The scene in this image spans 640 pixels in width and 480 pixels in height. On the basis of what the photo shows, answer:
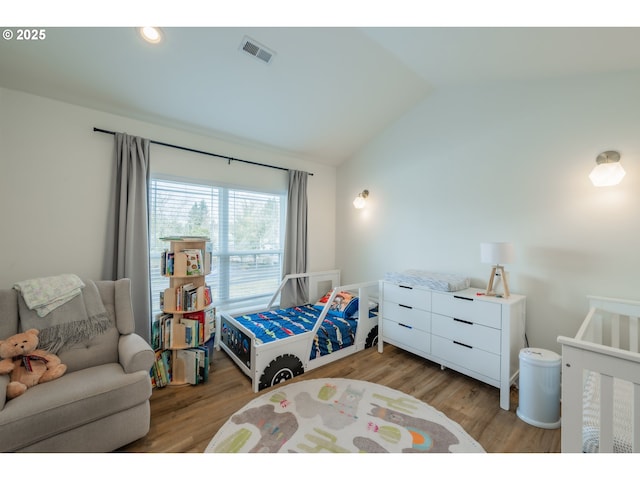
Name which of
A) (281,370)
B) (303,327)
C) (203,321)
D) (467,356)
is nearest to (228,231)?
(203,321)

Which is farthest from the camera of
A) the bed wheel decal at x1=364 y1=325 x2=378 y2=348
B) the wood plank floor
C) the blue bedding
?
the bed wheel decal at x1=364 y1=325 x2=378 y2=348

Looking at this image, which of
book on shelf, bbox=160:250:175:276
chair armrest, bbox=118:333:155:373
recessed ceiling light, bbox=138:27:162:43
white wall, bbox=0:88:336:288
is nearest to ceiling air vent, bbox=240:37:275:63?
recessed ceiling light, bbox=138:27:162:43

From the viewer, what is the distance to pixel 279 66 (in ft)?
6.97

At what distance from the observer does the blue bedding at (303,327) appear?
236 centimetres

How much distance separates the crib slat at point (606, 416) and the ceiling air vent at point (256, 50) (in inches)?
109

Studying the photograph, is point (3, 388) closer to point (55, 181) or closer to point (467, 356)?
point (55, 181)

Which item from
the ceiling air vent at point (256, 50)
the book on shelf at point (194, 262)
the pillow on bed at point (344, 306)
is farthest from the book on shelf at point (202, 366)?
the ceiling air vent at point (256, 50)

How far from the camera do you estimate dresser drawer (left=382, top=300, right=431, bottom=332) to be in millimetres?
2398

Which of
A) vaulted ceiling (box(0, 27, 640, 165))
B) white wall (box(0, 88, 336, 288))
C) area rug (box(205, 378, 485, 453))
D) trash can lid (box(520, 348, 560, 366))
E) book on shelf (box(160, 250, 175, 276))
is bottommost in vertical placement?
area rug (box(205, 378, 485, 453))

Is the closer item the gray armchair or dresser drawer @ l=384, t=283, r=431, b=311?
the gray armchair

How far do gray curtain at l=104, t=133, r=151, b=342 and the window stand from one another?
A: 0.51 ft

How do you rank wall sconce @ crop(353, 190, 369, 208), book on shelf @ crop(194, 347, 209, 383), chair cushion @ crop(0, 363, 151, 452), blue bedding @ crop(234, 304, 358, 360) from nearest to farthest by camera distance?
chair cushion @ crop(0, 363, 151, 452) → book on shelf @ crop(194, 347, 209, 383) → blue bedding @ crop(234, 304, 358, 360) → wall sconce @ crop(353, 190, 369, 208)

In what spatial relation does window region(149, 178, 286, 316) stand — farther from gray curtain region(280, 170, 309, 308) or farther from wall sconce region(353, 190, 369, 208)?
wall sconce region(353, 190, 369, 208)
